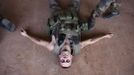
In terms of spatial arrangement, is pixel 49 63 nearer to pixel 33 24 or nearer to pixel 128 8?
pixel 33 24

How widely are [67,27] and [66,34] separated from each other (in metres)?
0.05

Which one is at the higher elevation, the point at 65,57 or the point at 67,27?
the point at 67,27

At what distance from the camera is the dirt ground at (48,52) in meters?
1.96

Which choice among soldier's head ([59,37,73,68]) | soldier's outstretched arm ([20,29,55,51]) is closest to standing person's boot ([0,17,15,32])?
soldier's outstretched arm ([20,29,55,51])

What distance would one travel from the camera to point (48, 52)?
2.03m

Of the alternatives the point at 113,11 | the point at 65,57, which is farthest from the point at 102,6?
the point at 65,57

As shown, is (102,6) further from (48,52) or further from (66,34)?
(48,52)

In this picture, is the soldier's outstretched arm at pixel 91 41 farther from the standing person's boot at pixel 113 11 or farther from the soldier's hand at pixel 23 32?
the soldier's hand at pixel 23 32

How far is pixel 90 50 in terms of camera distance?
6.73 ft

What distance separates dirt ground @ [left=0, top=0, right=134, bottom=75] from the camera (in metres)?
1.96

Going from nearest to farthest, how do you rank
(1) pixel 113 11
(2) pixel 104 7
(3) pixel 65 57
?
(3) pixel 65 57, (2) pixel 104 7, (1) pixel 113 11

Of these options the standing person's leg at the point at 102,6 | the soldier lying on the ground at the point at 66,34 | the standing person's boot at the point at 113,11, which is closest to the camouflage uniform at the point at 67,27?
the soldier lying on the ground at the point at 66,34

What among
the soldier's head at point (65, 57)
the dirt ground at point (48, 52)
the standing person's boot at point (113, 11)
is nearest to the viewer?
the soldier's head at point (65, 57)

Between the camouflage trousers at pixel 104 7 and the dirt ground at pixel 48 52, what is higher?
the camouflage trousers at pixel 104 7
